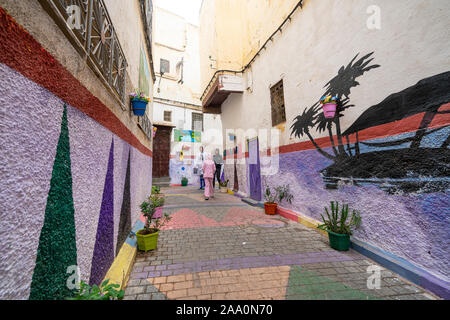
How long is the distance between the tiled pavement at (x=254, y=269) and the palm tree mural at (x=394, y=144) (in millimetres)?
1310

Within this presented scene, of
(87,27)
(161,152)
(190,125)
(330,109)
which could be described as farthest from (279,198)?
Answer: (190,125)

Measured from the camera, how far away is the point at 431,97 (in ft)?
8.46

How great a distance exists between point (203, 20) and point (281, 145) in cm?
1018

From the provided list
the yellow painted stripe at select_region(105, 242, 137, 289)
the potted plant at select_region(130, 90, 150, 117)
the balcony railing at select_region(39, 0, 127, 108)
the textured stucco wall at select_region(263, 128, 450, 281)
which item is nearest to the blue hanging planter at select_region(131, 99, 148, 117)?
the potted plant at select_region(130, 90, 150, 117)

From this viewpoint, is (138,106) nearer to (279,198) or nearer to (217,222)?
(217,222)

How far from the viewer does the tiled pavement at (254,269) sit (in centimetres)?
225

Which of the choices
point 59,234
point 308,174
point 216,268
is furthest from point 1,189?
point 308,174

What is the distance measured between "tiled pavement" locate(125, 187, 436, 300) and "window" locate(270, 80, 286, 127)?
11.2 ft

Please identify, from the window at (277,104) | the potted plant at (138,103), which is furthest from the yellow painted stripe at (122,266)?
the window at (277,104)

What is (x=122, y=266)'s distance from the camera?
8.44ft

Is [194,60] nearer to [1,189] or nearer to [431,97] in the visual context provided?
[431,97]

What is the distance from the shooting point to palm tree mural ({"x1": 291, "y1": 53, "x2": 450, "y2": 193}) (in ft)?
8.23

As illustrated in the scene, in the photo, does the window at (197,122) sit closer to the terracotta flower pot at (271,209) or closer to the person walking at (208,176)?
the person walking at (208,176)

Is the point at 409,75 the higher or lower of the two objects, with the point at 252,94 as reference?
lower
